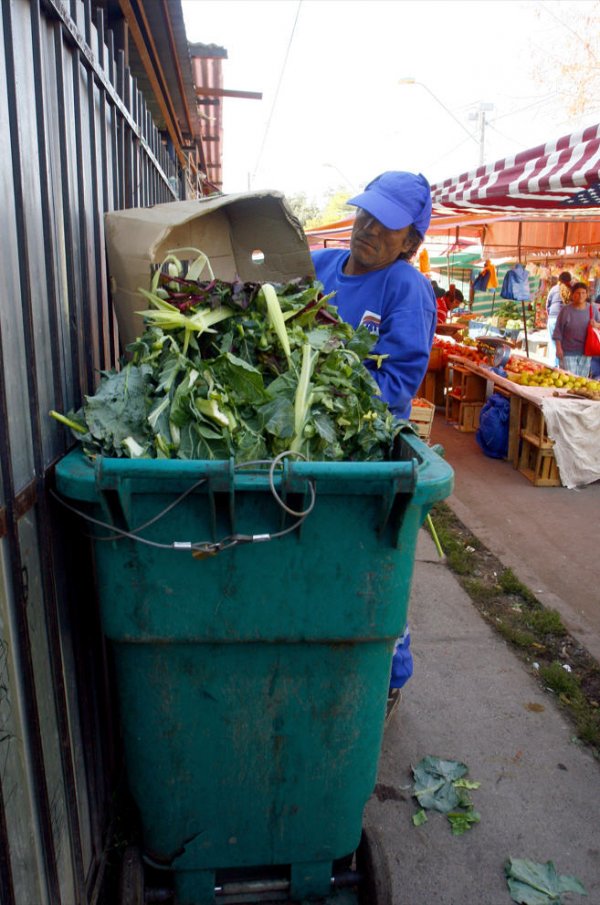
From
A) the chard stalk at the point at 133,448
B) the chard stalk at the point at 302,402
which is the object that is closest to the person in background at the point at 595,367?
the chard stalk at the point at 302,402

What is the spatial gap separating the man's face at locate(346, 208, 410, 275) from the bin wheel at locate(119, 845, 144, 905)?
94.0 inches

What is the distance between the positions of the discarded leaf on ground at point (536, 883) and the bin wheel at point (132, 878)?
126 cm

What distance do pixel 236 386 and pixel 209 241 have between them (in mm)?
1074

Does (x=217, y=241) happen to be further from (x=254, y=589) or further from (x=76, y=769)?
(x=76, y=769)

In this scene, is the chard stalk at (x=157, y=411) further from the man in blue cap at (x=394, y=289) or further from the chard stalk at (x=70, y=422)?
the man in blue cap at (x=394, y=289)

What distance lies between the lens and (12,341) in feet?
4.99

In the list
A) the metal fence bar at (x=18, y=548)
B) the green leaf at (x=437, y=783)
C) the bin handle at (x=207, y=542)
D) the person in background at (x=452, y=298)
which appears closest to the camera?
the metal fence bar at (x=18, y=548)

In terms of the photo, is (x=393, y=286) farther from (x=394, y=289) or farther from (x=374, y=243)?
(x=374, y=243)

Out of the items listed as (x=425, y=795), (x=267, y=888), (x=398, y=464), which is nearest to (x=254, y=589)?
(x=398, y=464)

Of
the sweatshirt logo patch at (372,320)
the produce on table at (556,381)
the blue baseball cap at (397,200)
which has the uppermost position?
the blue baseball cap at (397,200)

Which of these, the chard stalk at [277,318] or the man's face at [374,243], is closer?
the chard stalk at [277,318]

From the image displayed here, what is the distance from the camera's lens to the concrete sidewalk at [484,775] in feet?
7.91

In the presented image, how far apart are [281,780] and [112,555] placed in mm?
841

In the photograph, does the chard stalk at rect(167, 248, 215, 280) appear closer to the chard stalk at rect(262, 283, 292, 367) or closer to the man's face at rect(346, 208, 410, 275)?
the chard stalk at rect(262, 283, 292, 367)
